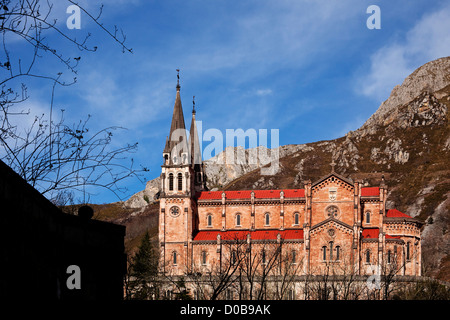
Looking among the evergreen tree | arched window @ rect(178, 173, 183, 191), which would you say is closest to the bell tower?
arched window @ rect(178, 173, 183, 191)

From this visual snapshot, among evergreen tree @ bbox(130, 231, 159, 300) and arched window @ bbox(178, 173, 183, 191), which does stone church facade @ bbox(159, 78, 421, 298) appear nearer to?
arched window @ bbox(178, 173, 183, 191)

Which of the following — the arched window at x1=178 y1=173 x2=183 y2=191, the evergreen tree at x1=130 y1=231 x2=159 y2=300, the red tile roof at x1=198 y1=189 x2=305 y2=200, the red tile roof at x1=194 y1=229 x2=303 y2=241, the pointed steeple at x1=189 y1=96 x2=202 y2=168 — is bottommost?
the evergreen tree at x1=130 y1=231 x2=159 y2=300

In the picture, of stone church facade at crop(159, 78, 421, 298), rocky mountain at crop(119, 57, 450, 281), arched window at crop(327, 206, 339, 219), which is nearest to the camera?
stone church facade at crop(159, 78, 421, 298)

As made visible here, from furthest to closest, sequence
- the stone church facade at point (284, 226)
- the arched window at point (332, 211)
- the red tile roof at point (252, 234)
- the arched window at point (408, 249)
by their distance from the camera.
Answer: the red tile roof at point (252, 234)
the arched window at point (332, 211)
the arched window at point (408, 249)
the stone church facade at point (284, 226)

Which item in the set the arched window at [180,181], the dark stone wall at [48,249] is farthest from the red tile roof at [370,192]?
the dark stone wall at [48,249]

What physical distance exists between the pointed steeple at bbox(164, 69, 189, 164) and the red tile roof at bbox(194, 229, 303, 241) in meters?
10.1

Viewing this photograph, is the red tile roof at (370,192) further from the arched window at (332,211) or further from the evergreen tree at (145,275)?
the evergreen tree at (145,275)

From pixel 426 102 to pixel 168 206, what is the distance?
14087cm

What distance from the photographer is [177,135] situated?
266 ft

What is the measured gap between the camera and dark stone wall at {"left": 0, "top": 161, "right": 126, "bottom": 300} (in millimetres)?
9820

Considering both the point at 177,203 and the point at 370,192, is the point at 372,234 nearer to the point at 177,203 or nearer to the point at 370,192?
the point at 370,192

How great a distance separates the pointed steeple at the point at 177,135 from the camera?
261 feet

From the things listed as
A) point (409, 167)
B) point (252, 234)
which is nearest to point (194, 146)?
point (252, 234)

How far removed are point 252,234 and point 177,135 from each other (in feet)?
54.6
